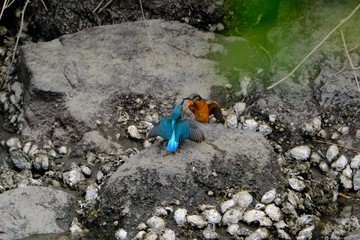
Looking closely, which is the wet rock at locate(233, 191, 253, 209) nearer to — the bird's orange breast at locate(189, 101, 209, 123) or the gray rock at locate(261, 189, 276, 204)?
the gray rock at locate(261, 189, 276, 204)

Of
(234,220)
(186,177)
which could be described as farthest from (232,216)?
(186,177)

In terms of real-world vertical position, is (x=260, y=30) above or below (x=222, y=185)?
above

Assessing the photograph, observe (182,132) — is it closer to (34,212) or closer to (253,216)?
(253,216)

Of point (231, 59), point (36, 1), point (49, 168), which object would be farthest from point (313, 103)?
point (36, 1)

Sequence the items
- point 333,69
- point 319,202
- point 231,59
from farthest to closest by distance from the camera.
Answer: point 231,59 < point 333,69 < point 319,202

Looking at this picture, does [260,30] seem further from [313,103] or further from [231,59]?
[313,103]
